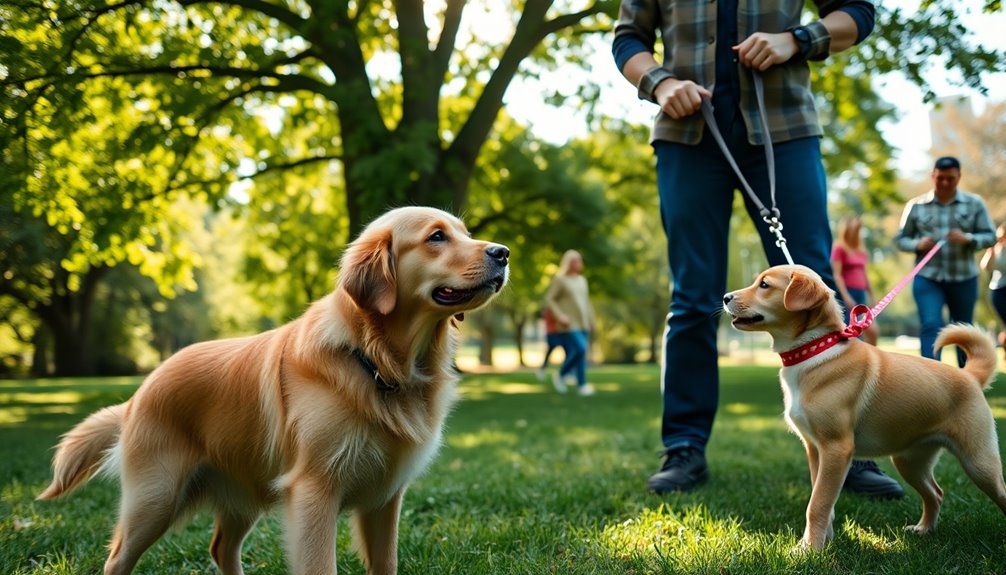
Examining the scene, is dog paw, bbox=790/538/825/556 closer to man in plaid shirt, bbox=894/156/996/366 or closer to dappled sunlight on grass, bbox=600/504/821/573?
dappled sunlight on grass, bbox=600/504/821/573

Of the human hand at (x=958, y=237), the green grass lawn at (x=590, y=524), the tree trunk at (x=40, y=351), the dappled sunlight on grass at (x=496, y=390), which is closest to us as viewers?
the green grass lawn at (x=590, y=524)

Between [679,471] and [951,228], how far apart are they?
474 centimetres

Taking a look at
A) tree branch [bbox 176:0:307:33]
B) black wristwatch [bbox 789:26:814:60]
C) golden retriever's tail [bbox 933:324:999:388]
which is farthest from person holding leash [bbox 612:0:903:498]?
tree branch [bbox 176:0:307:33]

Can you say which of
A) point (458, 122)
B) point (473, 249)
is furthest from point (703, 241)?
Answer: point (458, 122)

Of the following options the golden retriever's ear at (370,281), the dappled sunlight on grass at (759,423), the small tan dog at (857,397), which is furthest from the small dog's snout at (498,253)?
the dappled sunlight on grass at (759,423)

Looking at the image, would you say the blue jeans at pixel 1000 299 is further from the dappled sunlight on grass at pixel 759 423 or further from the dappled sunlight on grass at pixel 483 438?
the dappled sunlight on grass at pixel 483 438

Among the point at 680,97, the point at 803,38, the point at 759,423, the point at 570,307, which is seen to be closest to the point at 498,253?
the point at 680,97

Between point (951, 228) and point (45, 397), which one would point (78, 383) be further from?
point (951, 228)

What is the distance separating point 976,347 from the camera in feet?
11.2

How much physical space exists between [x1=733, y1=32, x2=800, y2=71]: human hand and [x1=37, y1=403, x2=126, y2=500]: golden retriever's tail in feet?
11.3

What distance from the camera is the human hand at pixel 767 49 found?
3650 mm

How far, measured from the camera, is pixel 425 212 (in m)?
3.01

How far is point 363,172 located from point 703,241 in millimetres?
7971

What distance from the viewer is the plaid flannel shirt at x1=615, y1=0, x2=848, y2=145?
389 cm
